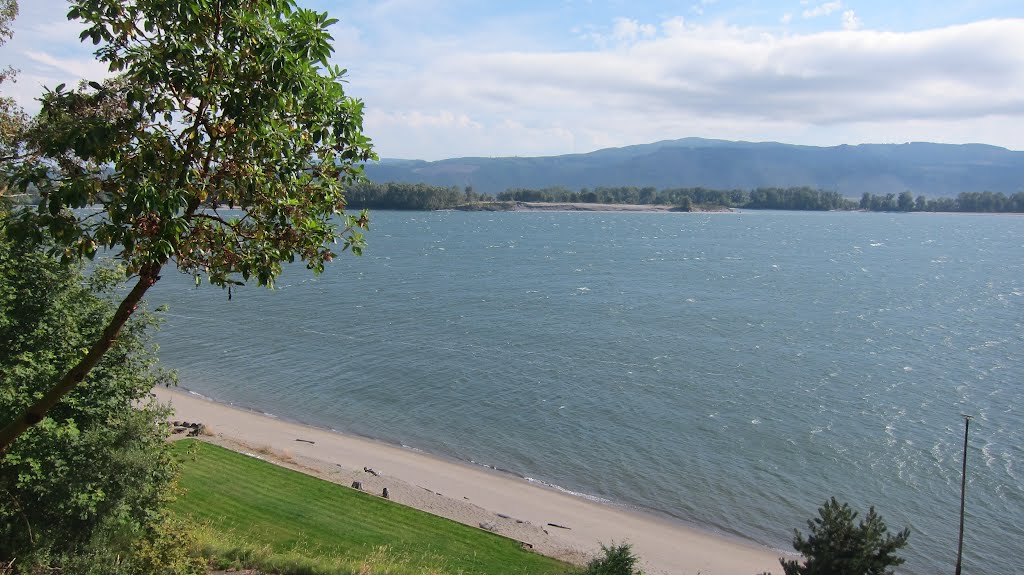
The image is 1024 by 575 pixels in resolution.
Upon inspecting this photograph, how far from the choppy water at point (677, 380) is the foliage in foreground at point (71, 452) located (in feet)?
72.8

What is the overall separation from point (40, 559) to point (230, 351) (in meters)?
42.3

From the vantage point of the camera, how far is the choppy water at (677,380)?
32.0 m

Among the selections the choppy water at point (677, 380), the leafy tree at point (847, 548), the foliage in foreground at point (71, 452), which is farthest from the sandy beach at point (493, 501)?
the foliage in foreground at point (71, 452)

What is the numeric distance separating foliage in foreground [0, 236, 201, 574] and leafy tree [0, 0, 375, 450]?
21.5ft

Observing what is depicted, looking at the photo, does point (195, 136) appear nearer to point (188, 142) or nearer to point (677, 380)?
point (188, 142)

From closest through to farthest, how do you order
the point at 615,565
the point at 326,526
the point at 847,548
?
the point at 615,565 < the point at 847,548 < the point at 326,526

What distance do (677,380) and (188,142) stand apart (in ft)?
140

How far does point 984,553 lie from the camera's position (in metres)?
27.2

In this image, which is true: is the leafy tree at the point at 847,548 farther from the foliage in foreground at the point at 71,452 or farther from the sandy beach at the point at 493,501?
the foliage in foreground at the point at 71,452

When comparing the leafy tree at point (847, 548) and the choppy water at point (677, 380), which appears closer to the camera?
the leafy tree at point (847, 548)

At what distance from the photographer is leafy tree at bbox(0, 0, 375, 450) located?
5477mm

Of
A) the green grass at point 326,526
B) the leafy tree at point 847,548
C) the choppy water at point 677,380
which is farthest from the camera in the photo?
the choppy water at point 677,380

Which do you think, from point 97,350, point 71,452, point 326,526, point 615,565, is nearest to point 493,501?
point 326,526

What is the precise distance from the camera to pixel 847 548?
16.3 meters
